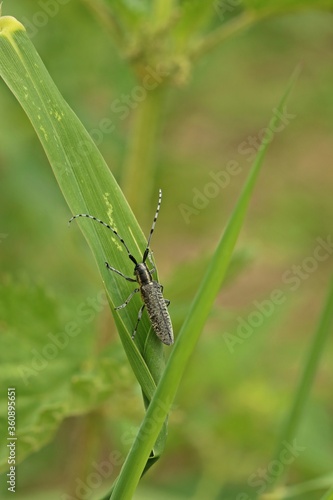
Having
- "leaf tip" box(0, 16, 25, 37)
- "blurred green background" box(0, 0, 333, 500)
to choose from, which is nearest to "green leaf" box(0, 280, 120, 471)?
"blurred green background" box(0, 0, 333, 500)

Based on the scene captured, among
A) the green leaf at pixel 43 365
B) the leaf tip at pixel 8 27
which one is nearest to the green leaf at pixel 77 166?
the leaf tip at pixel 8 27

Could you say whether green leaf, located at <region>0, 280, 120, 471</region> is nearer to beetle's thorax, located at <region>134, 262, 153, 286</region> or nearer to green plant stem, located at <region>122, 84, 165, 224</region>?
beetle's thorax, located at <region>134, 262, 153, 286</region>

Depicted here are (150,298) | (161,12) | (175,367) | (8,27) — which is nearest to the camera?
(175,367)

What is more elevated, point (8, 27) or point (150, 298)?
point (8, 27)

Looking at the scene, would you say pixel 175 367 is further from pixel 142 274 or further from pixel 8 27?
pixel 8 27

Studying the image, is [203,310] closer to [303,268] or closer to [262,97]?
[303,268]

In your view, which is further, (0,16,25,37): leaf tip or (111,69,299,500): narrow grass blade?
(0,16,25,37): leaf tip

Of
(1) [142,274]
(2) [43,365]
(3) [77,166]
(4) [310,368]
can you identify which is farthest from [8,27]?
(4) [310,368]
